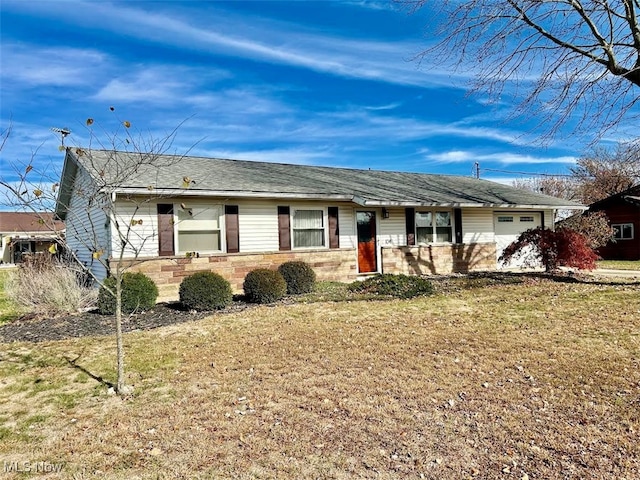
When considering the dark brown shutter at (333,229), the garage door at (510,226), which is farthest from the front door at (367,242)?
the garage door at (510,226)

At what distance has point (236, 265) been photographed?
38.3ft

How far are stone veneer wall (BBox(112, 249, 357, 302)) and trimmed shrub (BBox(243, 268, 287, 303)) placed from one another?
1.63 metres

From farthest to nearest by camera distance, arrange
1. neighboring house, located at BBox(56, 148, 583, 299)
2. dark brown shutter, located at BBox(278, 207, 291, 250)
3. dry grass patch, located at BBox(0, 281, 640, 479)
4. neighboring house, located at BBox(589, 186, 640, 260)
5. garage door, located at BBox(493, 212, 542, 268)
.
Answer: neighboring house, located at BBox(589, 186, 640, 260) → garage door, located at BBox(493, 212, 542, 268) → dark brown shutter, located at BBox(278, 207, 291, 250) → neighboring house, located at BBox(56, 148, 583, 299) → dry grass patch, located at BBox(0, 281, 640, 479)

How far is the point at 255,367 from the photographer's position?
524 centimetres

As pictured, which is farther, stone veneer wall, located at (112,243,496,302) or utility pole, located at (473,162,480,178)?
utility pole, located at (473,162,480,178)

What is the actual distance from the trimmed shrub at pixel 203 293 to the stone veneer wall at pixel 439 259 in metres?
6.96

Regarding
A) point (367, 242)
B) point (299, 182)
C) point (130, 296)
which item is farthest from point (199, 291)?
point (367, 242)

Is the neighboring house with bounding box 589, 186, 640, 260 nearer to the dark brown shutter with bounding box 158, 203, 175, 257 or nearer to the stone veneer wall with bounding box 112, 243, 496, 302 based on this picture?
the stone veneer wall with bounding box 112, 243, 496, 302

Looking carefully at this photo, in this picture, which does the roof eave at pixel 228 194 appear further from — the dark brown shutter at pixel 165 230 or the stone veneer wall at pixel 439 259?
the stone veneer wall at pixel 439 259

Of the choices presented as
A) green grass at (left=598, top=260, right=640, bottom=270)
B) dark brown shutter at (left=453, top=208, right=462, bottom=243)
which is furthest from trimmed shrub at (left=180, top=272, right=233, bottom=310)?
green grass at (left=598, top=260, right=640, bottom=270)

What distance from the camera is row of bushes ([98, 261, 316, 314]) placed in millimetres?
8625

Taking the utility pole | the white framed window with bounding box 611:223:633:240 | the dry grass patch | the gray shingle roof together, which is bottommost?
the dry grass patch

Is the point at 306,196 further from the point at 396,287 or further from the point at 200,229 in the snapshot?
the point at 396,287

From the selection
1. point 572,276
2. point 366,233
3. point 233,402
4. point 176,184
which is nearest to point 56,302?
point 176,184
